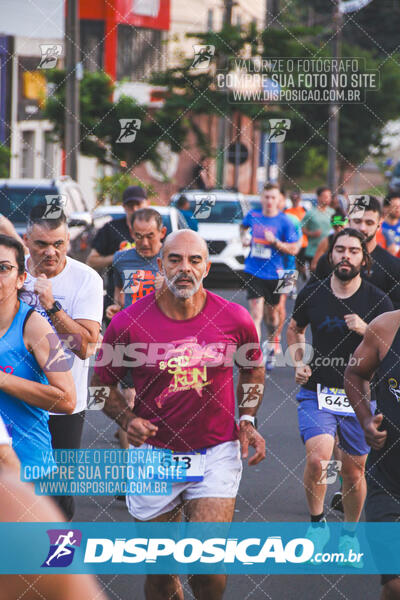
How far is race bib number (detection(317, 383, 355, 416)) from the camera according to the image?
6.55 m

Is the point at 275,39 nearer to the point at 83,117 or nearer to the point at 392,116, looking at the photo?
the point at 83,117

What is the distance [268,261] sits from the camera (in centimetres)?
1306

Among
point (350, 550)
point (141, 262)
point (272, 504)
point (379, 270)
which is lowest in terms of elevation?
point (272, 504)

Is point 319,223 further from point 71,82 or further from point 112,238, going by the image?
point 112,238

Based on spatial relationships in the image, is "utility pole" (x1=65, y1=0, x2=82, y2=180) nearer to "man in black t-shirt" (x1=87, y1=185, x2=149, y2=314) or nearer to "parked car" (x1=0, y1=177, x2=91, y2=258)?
"parked car" (x1=0, y1=177, x2=91, y2=258)

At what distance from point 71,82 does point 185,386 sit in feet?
62.0

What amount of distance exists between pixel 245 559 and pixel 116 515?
1.64 meters

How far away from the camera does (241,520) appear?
7.18 m

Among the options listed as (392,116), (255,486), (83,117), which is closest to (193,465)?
(255,486)

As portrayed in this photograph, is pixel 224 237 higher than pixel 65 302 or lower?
lower
